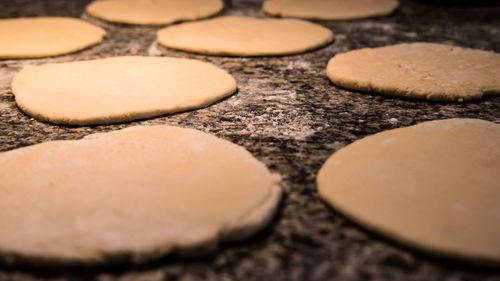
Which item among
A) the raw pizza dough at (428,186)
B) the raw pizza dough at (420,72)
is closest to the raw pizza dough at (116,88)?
the raw pizza dough at (420,72)

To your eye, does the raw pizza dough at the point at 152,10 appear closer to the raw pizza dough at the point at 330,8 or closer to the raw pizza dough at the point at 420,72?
the raw pizza dough at the point at 330,8

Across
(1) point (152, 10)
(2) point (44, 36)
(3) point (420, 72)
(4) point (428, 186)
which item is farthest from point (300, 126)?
(1) point (152, 10)

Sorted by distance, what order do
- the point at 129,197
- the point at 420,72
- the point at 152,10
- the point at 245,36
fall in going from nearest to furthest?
the point at 129,197 → the point at 420,72 → the point at 245,36 → the point at 152,10

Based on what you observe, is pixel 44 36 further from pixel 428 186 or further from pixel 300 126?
pixel 428 186

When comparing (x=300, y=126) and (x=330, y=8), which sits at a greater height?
(x=330, y=8)

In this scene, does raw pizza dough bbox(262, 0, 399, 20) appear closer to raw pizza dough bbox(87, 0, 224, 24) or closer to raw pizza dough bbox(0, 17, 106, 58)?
raw pizza dough bbox(87, 0, 224, 24)
